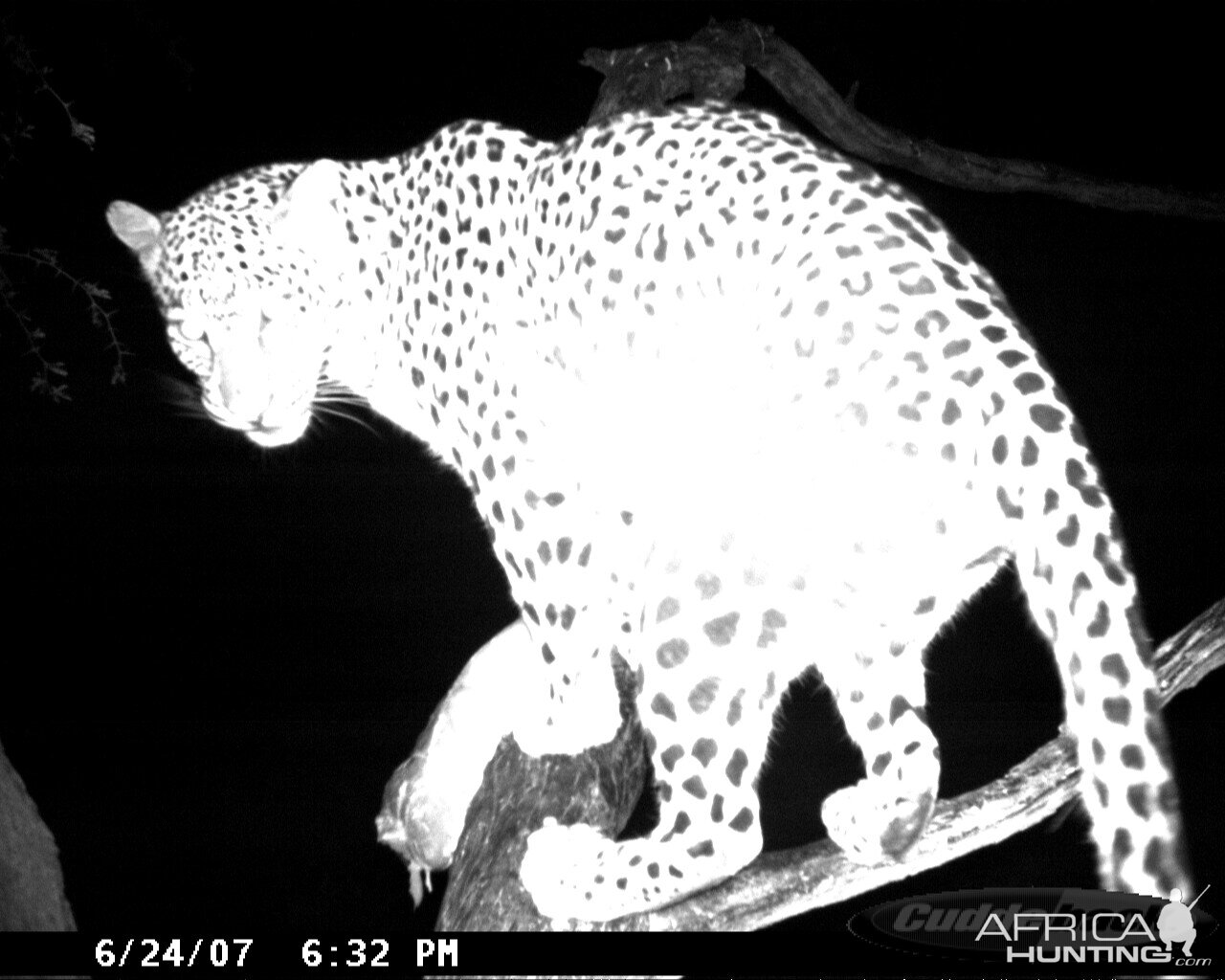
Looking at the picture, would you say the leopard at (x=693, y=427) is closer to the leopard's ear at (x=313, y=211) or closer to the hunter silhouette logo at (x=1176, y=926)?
the leopard's ear at (x=313, y=211)

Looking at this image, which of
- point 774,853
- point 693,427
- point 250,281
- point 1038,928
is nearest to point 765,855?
point 774,853

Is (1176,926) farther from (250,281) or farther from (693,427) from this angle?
(250,281)

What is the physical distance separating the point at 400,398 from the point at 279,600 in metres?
0.57

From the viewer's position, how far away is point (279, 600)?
2869 mm

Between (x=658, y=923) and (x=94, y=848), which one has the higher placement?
(x=658, y=923)

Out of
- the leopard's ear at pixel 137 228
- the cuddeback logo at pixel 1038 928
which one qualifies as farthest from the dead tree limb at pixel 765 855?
the leopard's ear at pixel 137 228

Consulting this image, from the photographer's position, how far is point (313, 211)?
2689 millimetres

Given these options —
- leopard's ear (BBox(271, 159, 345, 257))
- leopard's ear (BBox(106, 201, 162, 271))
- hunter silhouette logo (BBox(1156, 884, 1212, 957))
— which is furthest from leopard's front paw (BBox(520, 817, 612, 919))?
leopard's ear (BBox(106, 201, 162, 271))

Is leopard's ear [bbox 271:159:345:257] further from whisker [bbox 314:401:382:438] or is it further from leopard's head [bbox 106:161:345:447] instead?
whisker [bbox 314:401:382:438]

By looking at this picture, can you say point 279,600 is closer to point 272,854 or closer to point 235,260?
point 272,854

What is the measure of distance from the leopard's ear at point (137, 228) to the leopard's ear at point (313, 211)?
28cm

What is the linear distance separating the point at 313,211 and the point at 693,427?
102 cm

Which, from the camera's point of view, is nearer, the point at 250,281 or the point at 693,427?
the point at 693,427

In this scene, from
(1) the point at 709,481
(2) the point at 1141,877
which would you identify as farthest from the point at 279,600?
(2) the point at 1141,877
